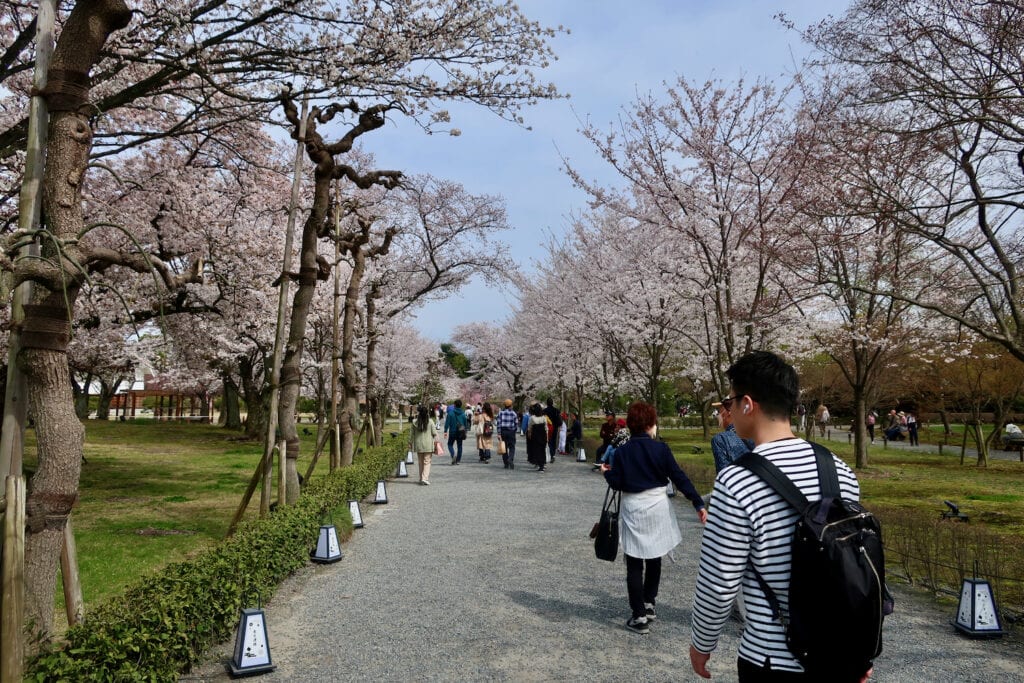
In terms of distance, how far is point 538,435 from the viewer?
1841 cm

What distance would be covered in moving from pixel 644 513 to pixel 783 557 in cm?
345

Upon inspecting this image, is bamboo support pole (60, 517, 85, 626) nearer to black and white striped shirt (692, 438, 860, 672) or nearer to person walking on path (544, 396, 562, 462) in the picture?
black and white striped shirt (692, 438, 860, 672)

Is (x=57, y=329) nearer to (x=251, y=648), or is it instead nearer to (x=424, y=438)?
(x=251, y=648)

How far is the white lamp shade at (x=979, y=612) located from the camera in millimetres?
5555

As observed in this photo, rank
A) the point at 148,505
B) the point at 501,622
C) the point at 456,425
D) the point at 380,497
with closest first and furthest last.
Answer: the point at 501,622, the point at 148,505, the point at 380,497, the point at 456,425

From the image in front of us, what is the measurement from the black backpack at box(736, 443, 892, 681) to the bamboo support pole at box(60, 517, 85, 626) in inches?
160

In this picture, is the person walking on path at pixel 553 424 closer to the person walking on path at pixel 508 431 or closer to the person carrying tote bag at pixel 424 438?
the person walking on path at pixel 508 431

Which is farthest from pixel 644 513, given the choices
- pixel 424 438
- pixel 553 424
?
pixel 553 424

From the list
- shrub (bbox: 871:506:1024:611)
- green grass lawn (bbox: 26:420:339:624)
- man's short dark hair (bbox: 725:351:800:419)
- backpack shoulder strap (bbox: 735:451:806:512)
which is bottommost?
green grass lawn (bbox: 26:420:339:624)

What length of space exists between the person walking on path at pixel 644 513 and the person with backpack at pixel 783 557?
3.12 m

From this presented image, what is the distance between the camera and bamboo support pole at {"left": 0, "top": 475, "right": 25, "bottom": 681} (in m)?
3.21

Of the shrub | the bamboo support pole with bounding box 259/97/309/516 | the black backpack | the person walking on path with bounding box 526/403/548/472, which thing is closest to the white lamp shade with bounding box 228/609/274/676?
the bamboo support pole with bounding box 259/97/309/516

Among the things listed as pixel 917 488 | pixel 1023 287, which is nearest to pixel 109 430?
pixel 917 488

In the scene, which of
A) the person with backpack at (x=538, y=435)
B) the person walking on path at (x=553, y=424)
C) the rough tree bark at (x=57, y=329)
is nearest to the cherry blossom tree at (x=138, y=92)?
the rough tree bark at (x=57, y=329)
